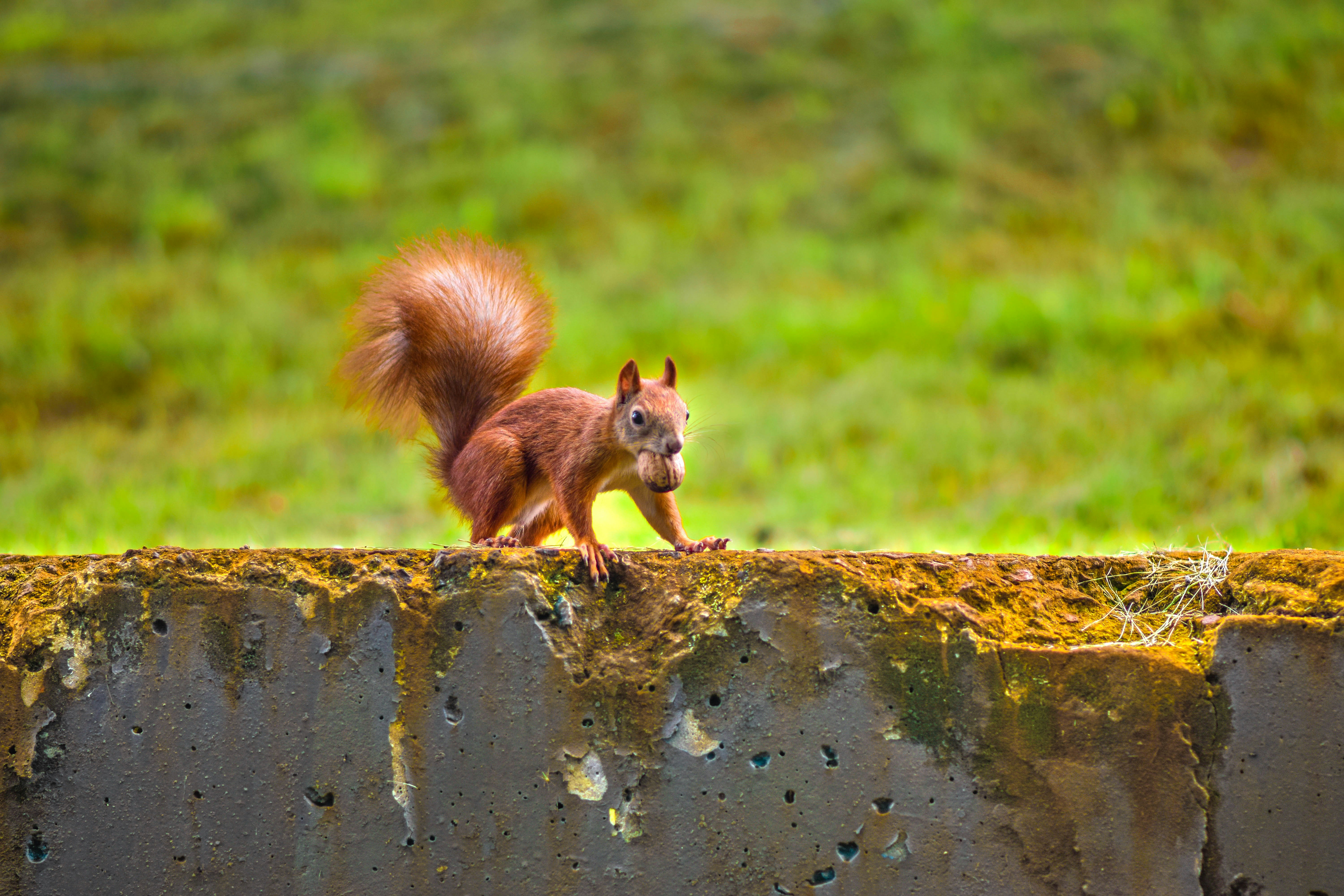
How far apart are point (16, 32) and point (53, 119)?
1.95 metres

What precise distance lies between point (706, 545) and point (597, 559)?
0.25m

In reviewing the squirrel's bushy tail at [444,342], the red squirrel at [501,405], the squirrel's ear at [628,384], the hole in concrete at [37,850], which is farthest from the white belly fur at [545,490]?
the hole in concrete at [37,850]

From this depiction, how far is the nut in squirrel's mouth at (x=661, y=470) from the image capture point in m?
2.18

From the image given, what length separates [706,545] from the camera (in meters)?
2.30

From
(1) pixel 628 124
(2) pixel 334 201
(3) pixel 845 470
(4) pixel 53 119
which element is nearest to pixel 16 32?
(4) pixel 53 119

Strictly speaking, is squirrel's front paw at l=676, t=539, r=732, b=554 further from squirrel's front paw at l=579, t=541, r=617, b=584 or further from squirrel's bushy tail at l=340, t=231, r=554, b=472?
squirrel's bushy tail at l=340, t=231, r=554, b=472

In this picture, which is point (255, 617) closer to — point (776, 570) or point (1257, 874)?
point (776, 570)

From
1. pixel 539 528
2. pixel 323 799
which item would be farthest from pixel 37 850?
pixel 539 528

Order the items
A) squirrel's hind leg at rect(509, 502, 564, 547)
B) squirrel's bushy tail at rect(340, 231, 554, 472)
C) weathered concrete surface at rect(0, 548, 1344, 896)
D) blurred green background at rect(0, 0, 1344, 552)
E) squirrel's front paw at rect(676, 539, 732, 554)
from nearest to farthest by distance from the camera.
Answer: weathered concrete surface at rect(0, 548, 1344, 896) < squirrel's front paw at rect(676, 539, 732, 554) < squirrel's hind leg at rect(509, 502, 564, 547) < squirrel's bushy tail at rect(340, 231, 554, 472) < blurred green background at rect(0, 0, 1344, 552)

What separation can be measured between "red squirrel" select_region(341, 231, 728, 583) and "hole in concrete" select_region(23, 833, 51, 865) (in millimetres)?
985

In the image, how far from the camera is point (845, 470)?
5.95m

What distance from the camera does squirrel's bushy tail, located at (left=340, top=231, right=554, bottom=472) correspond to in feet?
8.91

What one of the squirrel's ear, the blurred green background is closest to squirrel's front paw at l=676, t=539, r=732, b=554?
the squirrel's ear

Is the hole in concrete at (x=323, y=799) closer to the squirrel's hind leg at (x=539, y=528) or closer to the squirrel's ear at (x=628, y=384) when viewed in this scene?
the squirrel's hind leg at (x=539, y=528)
